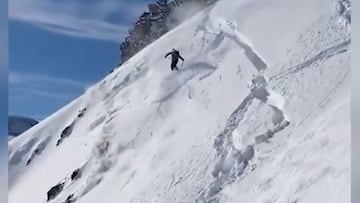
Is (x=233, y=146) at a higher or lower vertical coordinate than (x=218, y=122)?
lower

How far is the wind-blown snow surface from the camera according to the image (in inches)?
119

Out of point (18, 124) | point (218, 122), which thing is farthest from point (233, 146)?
point (18, 124)

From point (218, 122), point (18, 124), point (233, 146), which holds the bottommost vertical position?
point (233, 146)

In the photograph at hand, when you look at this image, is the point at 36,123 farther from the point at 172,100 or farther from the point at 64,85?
the point at 172,100

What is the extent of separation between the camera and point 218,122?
315cm

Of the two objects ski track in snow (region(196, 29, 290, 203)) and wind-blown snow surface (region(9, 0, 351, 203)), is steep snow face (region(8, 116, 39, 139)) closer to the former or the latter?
wind-blown snow surface (region(9, 0, 351, 203))

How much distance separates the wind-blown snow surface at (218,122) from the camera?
9.96 feet

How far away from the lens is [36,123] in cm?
339

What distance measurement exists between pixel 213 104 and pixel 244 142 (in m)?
0.18

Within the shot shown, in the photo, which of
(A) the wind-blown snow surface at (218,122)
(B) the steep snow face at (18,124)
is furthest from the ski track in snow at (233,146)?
(B) the steep snow face at (18,124)

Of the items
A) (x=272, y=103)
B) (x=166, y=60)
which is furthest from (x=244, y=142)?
(x=166, y=60)

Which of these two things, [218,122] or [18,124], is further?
[18,124]

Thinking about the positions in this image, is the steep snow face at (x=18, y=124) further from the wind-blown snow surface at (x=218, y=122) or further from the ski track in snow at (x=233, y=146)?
the ski track in snow at (x=233, y=146)

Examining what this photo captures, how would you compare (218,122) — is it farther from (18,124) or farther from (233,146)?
(18,124)
